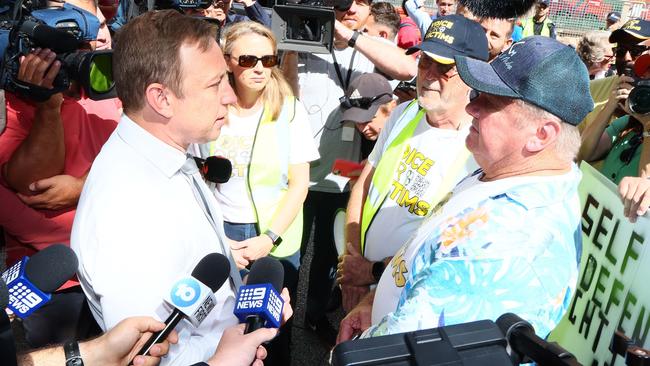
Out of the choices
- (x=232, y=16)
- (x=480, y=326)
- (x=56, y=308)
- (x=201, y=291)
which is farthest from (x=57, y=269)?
(x=232, y=16)

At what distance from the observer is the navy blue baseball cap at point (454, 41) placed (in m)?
2.52

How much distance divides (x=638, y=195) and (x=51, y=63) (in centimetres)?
219

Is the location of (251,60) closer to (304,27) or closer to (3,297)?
(304,27)

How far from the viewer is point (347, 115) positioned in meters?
3.39

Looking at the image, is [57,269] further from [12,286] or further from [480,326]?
[480,326]

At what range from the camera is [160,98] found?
1755 millimetres

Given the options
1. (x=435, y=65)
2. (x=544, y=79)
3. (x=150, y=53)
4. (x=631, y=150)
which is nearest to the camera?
(x=544, y=79)

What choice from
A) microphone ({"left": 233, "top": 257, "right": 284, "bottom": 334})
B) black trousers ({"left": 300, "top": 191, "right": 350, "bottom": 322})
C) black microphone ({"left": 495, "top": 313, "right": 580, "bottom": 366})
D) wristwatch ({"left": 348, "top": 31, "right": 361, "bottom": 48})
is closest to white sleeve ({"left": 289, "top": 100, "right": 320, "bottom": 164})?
black trousers ({"left": 300, "top": 191, "right": 350, "bottom": 322})

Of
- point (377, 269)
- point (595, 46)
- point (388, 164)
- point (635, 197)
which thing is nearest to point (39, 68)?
point (388, 164)

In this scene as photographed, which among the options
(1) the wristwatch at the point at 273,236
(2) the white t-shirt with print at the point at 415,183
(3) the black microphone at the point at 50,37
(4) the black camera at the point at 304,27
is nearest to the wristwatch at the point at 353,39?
(4) the black camera at the point at 304,27

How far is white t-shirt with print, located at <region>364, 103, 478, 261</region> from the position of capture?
240 centimetres

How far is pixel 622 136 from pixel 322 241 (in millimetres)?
1768

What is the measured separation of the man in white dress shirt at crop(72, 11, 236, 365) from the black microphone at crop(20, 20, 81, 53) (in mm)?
549

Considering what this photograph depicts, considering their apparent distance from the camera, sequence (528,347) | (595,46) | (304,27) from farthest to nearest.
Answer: (595,46) < (304,27) < (528,347)
